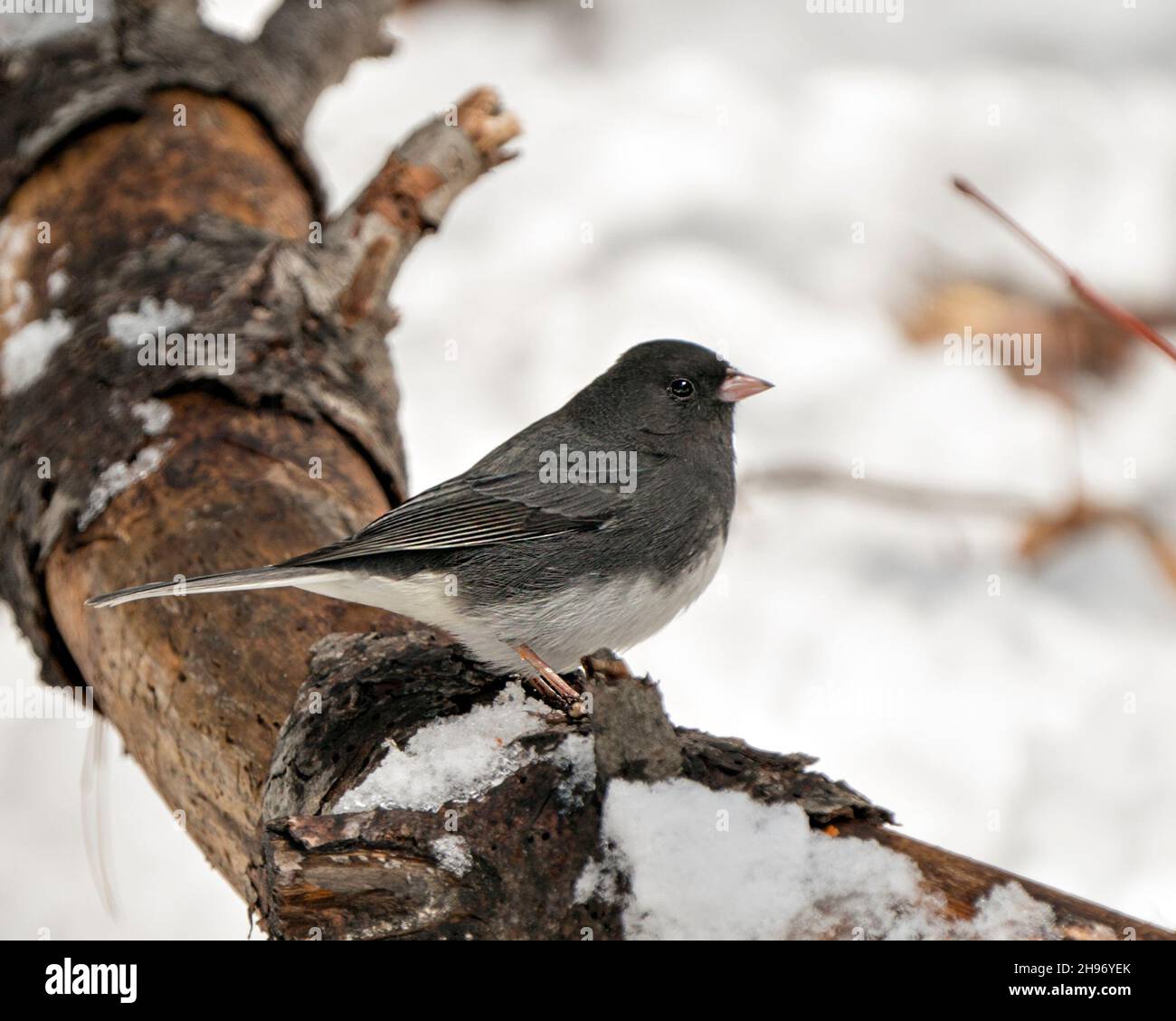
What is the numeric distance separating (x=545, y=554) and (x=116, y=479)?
919mm

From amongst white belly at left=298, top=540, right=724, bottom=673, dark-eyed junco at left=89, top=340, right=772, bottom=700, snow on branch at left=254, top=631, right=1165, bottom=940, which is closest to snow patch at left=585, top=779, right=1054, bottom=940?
snow on branch at left=254, top=631, right=1165, bottom=940

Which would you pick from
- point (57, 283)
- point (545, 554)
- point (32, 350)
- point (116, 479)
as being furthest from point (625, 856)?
point (57, 283)

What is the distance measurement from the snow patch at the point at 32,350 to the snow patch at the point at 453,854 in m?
1.83

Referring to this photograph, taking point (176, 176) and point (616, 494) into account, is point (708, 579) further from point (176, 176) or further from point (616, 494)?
point (176, 176)

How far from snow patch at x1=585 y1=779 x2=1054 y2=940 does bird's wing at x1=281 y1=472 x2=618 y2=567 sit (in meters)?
0.94

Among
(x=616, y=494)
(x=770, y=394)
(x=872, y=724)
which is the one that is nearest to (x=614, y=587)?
(x=616, y=494)

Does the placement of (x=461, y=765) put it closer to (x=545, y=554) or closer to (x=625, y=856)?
(x=625, y=856)

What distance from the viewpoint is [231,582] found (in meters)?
2.27

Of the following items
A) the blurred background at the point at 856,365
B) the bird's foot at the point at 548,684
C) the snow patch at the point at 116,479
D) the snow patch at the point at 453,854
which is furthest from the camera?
the blurred background at the point at 856,365

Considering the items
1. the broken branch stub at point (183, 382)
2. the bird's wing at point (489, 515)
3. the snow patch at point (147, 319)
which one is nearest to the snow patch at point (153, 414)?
the broken branch stub at point (183, 382)

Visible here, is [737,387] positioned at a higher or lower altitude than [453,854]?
higher

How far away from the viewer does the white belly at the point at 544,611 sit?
2439 millimetres

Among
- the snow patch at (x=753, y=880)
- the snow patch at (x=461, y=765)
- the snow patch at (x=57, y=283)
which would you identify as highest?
the snow patch at (x=57, y=283)

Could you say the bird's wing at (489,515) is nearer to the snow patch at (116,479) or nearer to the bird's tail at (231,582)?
the bird's tail at (231,582)
